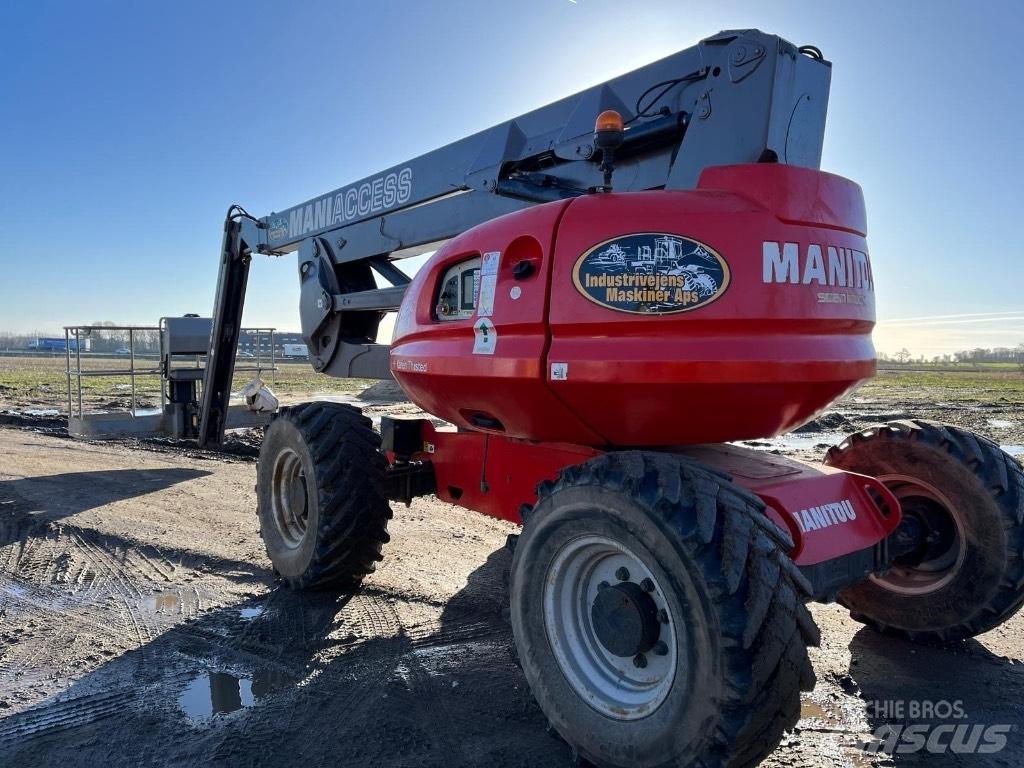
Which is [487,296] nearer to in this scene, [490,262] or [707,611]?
[490,262]

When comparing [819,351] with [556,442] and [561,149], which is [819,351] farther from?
[561,149]

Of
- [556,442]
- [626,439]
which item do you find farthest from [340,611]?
[626,439]

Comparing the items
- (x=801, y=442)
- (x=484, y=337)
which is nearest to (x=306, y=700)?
(x=484, y=337)

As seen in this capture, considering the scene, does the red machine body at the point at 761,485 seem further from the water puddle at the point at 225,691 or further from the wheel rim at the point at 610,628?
the water puddle at the point at 225,691

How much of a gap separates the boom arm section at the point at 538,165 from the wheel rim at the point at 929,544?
1.93 meters

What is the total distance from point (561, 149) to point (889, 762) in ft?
11.1

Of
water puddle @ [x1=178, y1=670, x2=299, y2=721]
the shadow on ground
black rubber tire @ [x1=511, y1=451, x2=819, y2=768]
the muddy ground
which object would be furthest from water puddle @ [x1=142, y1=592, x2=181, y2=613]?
black rubber tire @ [x1=511, y1=451, x2=819, y2=768]

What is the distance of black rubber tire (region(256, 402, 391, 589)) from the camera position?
4.69m

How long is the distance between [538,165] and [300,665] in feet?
10.5

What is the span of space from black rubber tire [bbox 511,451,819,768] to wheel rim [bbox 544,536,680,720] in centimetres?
8

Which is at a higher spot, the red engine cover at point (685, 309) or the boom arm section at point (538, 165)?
the boom arm section at point (538, 165)

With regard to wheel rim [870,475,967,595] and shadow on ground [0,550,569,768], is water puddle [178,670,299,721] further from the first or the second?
wheel rim [870,475,967,595]

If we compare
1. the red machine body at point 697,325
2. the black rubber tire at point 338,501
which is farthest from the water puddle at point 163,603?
the red machine body at point 697,325

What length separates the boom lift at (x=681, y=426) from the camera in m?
2.51
